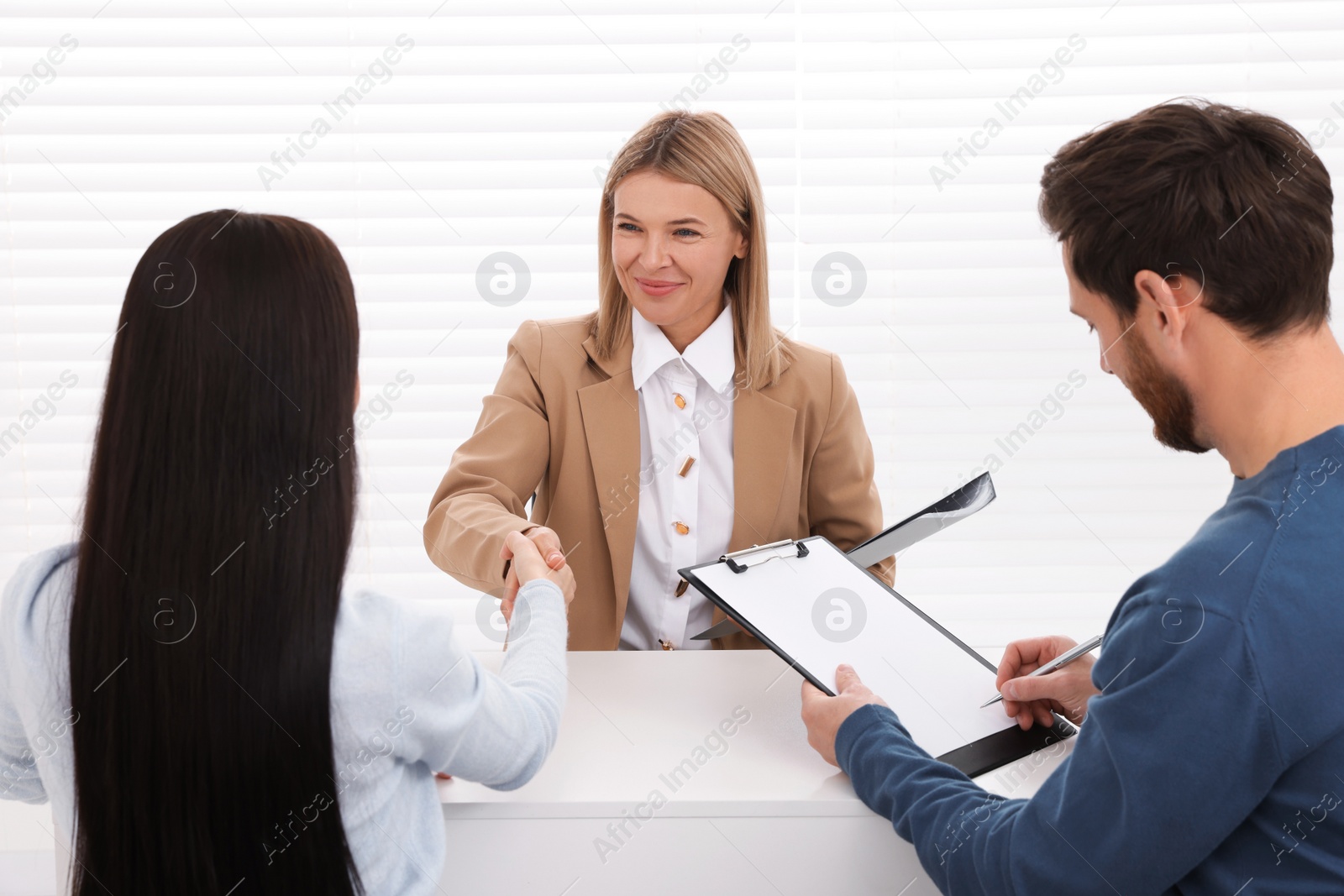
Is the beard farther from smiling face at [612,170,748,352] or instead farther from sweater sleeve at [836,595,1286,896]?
smiling face at [612,170,748,352]

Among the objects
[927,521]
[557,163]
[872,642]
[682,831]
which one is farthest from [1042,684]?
[557,163]

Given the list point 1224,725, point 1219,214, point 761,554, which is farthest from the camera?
point 761,554

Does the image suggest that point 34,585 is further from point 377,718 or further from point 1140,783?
point 1140,783

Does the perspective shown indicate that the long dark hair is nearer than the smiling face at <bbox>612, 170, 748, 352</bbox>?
Yes

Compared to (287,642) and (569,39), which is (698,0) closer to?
(569,39)

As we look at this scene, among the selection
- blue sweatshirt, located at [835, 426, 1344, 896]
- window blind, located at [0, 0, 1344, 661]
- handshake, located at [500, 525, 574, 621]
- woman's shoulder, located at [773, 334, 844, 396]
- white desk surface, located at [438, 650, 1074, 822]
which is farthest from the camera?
window blind, located at [0, 0, 1344, 661]

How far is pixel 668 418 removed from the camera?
6.46 feet

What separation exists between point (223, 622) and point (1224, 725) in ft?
2.90

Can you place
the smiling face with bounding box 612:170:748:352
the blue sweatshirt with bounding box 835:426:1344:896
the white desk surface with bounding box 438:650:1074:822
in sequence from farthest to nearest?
the smiling face with bounding box 612:170:748:352
the white desk surface with bounding box 438:650:1074:822
the blue sweatshirt with bounding box 835:426:1344:896

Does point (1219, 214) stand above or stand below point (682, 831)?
above

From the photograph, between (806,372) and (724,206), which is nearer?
(724,206)

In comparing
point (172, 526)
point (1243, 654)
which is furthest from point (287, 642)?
point (1243, 654)

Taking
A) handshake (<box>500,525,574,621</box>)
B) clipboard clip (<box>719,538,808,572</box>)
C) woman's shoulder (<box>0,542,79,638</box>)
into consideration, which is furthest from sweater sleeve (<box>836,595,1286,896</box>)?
woman's shoulder (<box>0,542,79,638</box>)

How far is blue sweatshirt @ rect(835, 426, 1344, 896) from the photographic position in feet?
2.81
